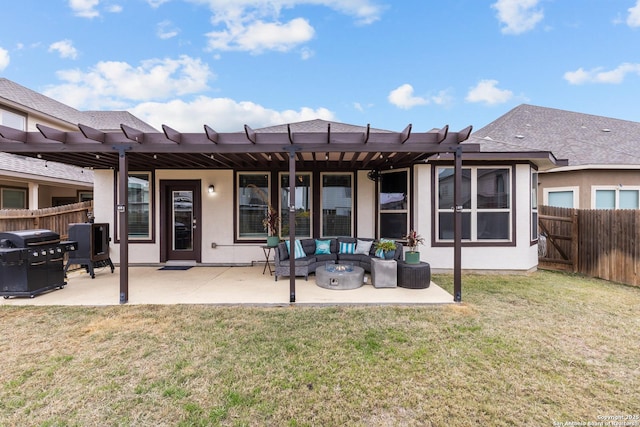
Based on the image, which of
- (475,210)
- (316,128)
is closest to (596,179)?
(475,210)

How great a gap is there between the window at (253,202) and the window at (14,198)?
27.1 feet

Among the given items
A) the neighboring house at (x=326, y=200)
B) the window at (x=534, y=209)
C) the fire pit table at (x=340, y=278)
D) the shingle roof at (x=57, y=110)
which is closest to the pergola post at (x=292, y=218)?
the fire pit table at (x=340, y=278)

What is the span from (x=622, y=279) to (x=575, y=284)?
44.0 inches

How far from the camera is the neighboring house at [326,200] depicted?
6.53 meters

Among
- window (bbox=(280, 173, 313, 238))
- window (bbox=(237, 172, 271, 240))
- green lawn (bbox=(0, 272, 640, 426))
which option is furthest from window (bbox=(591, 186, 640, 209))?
window (bbox=(237, 172, 271, 240))

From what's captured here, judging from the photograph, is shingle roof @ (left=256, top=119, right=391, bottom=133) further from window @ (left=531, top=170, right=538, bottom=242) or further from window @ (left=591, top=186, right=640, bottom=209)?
window @ (left=591, top=186, right=640, bottom=209)

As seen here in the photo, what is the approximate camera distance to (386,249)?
5.91 meters

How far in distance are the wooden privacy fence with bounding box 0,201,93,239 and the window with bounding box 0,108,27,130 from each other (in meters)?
4.83

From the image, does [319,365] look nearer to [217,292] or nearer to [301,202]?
[217,292]

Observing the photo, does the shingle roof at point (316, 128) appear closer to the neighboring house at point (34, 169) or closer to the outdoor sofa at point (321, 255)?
the outdoor sofa at point (321, 255)

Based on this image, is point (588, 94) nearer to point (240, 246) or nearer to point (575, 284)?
point (575, 284)

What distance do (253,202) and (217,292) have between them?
10.3 feet

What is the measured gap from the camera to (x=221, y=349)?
3.04 meters

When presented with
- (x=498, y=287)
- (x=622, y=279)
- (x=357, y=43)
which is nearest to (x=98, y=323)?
(x=498, y=287)
